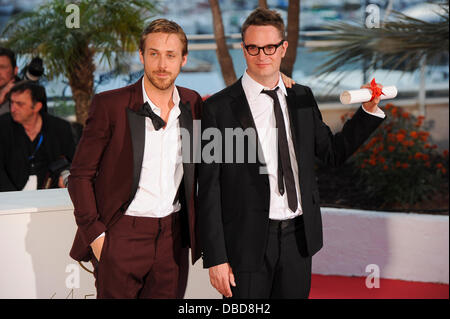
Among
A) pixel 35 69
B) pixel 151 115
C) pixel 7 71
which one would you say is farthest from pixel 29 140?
pixel 151 115

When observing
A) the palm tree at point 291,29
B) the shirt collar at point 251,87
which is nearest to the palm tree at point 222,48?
the palm tree at point 291,29

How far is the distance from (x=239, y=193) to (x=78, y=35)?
3.84 m

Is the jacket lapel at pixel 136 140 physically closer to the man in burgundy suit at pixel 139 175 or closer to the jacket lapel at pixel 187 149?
the man in burgundy suit at pixel 139 175

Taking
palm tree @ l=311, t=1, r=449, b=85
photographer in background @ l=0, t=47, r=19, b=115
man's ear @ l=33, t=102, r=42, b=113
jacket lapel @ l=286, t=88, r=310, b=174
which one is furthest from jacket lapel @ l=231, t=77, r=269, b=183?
photographer in background @ l=0, t=47, r=19, b=115

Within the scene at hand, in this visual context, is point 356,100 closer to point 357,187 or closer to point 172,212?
point 172,212

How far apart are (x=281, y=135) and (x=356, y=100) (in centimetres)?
32

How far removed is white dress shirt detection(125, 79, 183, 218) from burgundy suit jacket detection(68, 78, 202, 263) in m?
0.03

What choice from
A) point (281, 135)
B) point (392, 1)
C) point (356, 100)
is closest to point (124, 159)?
point (281, 135)

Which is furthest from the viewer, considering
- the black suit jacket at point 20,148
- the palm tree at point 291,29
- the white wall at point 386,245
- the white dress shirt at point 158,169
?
the palm tree at point 291,29

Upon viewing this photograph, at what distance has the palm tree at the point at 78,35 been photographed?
5.48 metres

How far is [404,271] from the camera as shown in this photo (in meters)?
4.55

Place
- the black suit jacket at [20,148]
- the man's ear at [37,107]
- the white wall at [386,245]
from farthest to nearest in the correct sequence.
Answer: the white wall at [386,245]
the man's ear at [37,107]
the black suit jacket at [20,148]

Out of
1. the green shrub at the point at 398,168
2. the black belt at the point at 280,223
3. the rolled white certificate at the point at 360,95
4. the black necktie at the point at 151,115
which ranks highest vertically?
the rolled white certificate at the point at 360,95

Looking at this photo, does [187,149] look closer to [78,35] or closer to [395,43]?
[395,43]
